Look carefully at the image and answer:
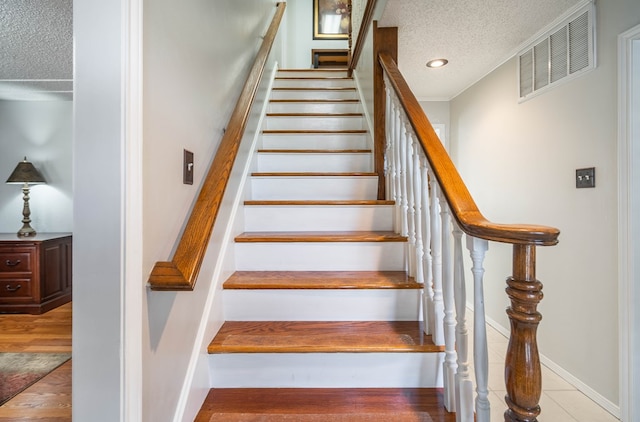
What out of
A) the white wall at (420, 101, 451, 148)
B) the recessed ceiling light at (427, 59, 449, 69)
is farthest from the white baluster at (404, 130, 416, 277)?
the white wall at (420, 101, 451, 148)

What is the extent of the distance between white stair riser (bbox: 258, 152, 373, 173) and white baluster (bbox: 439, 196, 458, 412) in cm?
128

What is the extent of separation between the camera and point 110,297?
2.46ft

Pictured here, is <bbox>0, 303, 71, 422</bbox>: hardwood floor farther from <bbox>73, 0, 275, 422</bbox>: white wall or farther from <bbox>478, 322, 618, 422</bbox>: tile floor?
<bbox>478, 322, 618, 422</bbox>: tile floor

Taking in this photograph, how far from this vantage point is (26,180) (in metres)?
3.20

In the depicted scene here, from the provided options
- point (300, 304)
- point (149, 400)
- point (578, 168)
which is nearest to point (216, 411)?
point (149, 400)

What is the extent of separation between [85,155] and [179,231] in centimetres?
36

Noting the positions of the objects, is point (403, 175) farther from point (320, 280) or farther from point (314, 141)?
point (314, 141)

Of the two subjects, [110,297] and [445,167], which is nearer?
[110,297]

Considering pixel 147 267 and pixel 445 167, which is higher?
pixel 445 167

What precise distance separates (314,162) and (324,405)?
164cm

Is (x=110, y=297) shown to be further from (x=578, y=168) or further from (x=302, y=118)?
(x=578, y=168)

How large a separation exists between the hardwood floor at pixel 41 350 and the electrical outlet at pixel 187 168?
4.12 feet

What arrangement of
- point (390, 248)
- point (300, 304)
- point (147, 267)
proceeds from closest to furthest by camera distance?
point (147, 267) → point (300, 304) → point (390, 248)

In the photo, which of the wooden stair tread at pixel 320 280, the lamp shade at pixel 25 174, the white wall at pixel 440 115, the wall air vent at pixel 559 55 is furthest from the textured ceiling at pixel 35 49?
the white wall at pixel 440 115
